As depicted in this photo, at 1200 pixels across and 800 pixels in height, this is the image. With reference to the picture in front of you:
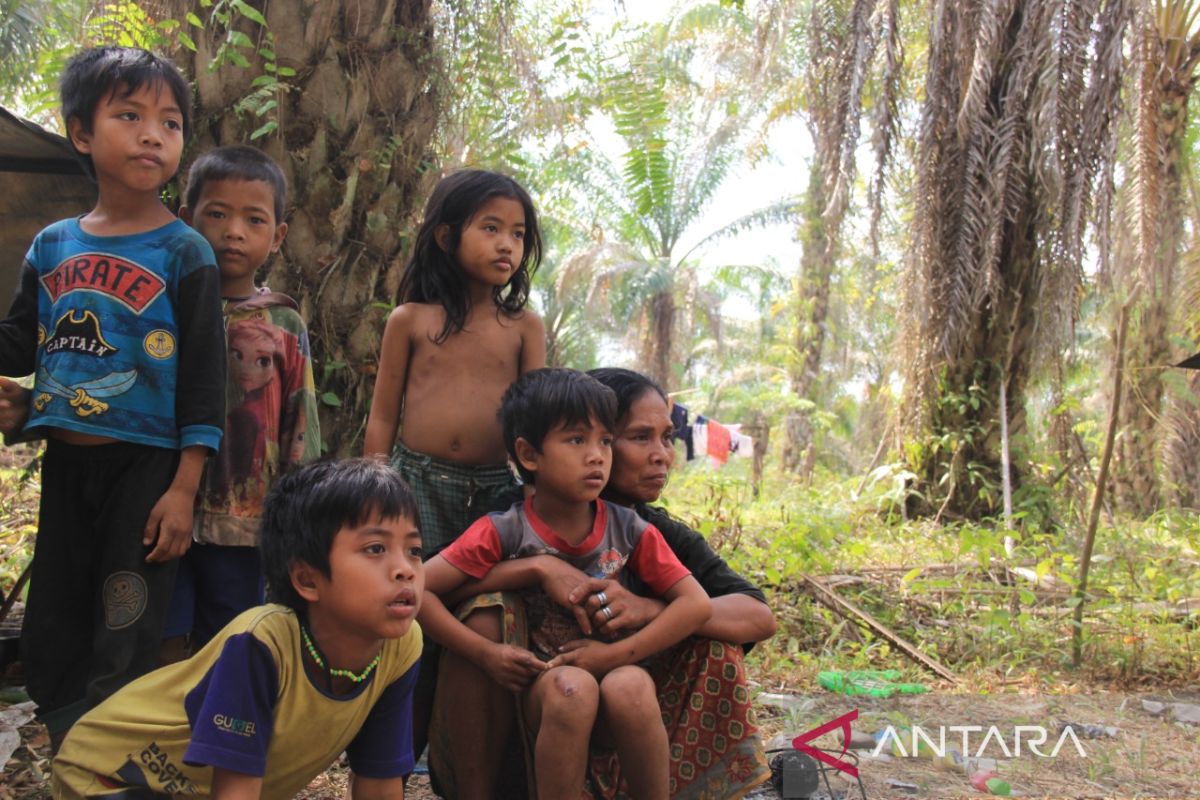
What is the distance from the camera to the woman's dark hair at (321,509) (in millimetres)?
1835

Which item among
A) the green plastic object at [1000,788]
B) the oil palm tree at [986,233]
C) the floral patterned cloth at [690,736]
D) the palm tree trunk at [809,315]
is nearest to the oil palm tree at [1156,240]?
the oil palm tree at [986,233]

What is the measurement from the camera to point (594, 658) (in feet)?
7.06

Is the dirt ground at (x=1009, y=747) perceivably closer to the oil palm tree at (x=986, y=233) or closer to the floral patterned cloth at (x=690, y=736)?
the floral patterned cloth at (x=690, y=736)

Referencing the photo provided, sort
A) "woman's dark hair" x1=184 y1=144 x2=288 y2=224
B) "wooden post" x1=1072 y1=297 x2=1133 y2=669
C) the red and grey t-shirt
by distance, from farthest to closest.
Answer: "wooden post" x1=1072 y1=297 x2=1133 y2=669
"woman's dark hair" x1=184 y1=144 x2=288 y2=224
the red and grey t-shirt

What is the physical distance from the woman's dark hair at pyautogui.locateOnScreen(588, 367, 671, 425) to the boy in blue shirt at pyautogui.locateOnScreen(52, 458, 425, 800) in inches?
30.0

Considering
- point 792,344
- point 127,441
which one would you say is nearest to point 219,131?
point 127,441

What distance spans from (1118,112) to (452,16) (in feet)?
15.9

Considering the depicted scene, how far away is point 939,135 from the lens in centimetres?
744

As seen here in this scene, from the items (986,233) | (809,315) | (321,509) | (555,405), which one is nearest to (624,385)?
(555,405)

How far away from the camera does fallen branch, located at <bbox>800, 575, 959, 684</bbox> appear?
404cm

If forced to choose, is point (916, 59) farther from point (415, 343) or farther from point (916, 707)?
point (415, 343)

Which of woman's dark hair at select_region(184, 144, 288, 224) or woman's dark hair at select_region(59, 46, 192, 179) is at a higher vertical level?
woman's dark hair at select_region(59, 46, 192, 179)

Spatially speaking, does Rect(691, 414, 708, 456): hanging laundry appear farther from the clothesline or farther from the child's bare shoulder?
the child's bare shoulder

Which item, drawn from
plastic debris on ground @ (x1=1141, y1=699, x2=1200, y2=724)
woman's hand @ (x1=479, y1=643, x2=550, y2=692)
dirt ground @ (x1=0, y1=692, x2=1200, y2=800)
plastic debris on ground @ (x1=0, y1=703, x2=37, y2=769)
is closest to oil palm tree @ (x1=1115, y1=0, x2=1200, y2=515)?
plastic debris on ground @ (x1=1141, y1=699, x2=1200, y2=724)
